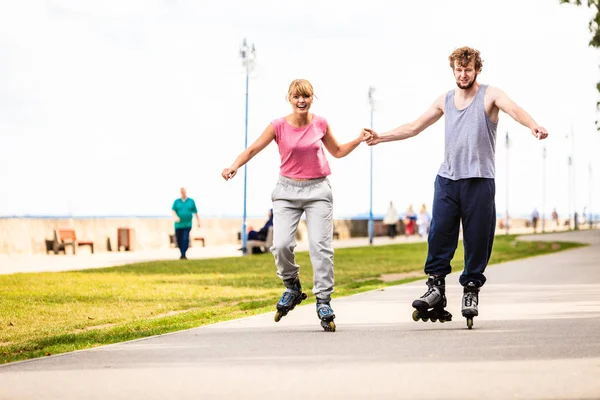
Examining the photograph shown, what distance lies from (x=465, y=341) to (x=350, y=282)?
10.5 meters

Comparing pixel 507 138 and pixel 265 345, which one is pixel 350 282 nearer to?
pixel 265 345

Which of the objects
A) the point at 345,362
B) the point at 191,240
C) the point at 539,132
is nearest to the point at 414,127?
the point at 539,132

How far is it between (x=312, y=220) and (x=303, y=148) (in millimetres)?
604

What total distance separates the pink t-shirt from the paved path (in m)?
1.27

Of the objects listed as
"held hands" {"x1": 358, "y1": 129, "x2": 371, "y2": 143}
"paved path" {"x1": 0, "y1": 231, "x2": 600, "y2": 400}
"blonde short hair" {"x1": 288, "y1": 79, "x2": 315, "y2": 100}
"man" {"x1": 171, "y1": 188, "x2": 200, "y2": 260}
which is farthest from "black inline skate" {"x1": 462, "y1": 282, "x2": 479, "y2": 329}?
"man" {"x1": 171, "y1": 188, "x2": 200, "y2": 260}

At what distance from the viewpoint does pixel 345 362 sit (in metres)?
6.64

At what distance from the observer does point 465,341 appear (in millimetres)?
7578

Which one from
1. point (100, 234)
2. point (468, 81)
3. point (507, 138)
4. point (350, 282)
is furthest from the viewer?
point (507, 138)

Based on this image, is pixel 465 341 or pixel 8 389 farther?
pixel 465 341

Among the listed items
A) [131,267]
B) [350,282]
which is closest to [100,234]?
[131,267]

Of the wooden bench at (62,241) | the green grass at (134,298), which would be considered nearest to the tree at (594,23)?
the green grass at (134,298)

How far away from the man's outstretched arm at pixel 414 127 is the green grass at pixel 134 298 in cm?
251

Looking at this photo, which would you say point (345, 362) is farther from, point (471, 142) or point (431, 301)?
point (471, 142)

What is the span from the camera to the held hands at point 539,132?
7832 millimetres
